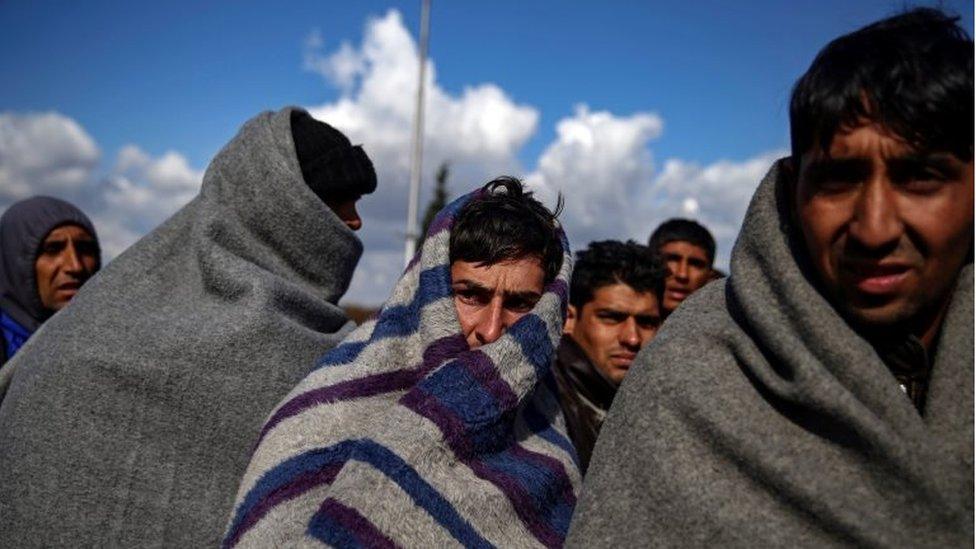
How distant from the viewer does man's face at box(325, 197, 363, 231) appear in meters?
3.29

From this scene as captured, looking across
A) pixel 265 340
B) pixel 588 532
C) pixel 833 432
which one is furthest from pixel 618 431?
pixel 265 340

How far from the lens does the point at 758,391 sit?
1.68m

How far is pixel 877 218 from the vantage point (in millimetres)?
1487

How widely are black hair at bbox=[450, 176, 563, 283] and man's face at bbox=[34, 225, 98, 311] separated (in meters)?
2.57

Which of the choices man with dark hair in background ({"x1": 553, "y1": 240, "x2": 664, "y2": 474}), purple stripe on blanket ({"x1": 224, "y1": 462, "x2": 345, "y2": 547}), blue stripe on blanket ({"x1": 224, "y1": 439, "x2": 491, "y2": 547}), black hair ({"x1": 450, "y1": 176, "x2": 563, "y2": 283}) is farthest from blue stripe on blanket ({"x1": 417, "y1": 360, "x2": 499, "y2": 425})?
man with dark hair in background ({"x1": 553, "y1": 240, "x2": 664, "y2": 474})

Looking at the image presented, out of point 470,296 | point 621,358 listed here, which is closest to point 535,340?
point 470,296

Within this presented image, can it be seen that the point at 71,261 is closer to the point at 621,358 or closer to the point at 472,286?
the point at 621,358

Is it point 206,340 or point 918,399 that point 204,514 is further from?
point 918,399

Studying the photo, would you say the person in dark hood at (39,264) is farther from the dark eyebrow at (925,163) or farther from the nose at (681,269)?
the dark eyebrow at (925,163)

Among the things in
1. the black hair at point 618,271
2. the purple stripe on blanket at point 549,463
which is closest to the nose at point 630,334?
the black hair at point 618,271

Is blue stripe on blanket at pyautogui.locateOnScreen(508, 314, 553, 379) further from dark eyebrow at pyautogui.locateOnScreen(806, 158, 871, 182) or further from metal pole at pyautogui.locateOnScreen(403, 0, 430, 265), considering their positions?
metal pole at pyautogui.locateOnScreen(403, 0, 430, 265)

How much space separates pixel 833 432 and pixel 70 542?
2.20 meters

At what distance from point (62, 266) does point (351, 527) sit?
3103 mm

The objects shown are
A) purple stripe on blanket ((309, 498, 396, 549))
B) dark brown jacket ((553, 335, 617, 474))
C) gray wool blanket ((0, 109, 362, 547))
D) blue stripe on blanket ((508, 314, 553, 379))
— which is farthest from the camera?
dark brown jacket ((553, 335, 617, 474))
